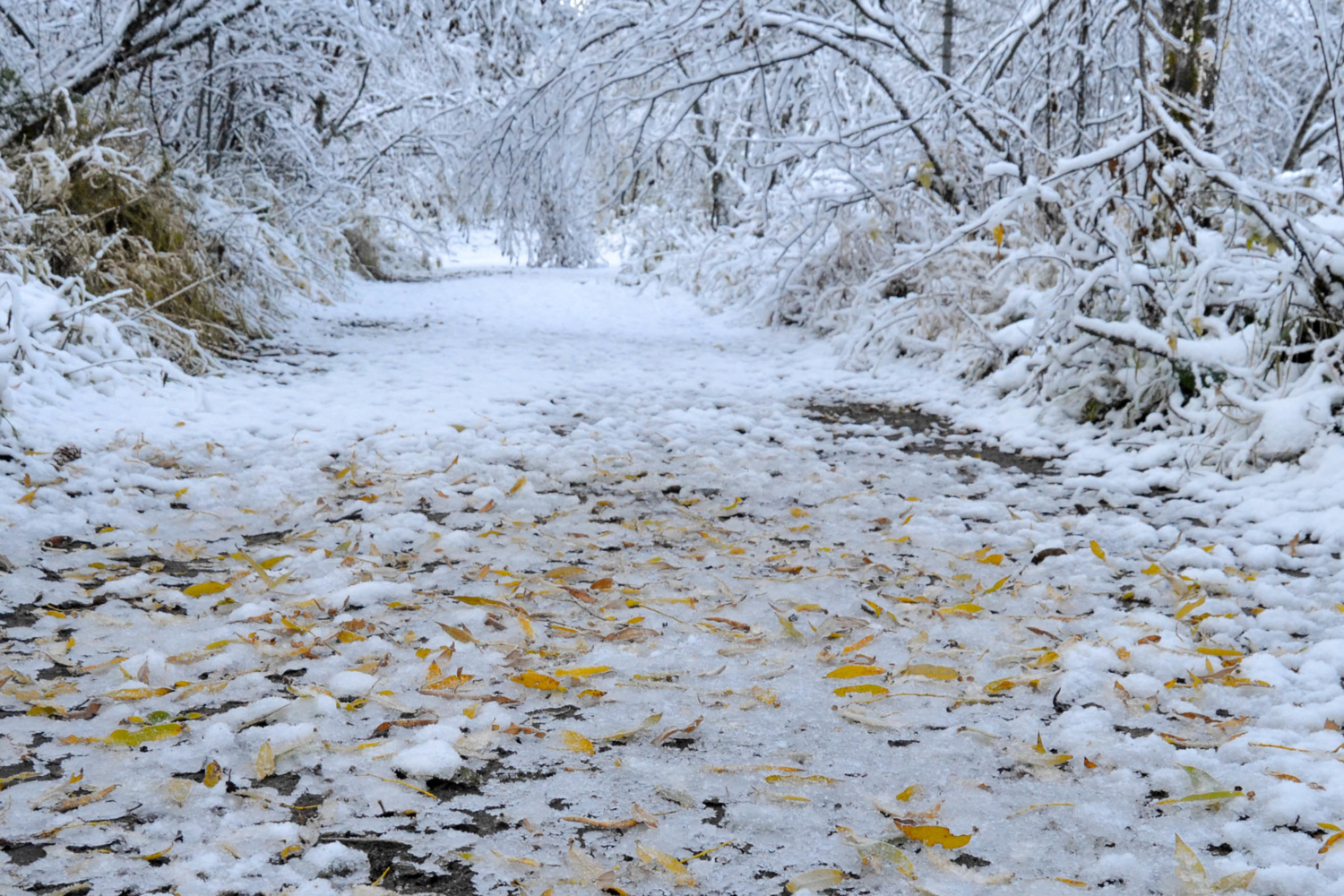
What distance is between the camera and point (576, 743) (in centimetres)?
162

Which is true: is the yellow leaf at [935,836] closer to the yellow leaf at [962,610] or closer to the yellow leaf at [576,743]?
the yellow leaf at [576,743]

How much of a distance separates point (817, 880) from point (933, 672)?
0.72m

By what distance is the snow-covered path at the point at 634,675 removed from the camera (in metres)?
1.32

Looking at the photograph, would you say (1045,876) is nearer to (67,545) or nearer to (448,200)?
(67,545)

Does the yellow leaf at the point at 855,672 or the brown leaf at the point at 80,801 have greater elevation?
the brown leaf at the point at 80,801

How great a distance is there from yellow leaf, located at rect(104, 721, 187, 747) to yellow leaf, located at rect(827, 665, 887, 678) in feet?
3.91

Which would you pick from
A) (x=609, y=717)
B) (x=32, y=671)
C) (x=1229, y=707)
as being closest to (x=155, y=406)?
(x=32, y=671)

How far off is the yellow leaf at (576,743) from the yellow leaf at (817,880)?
445mm

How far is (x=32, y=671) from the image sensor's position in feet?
5.89

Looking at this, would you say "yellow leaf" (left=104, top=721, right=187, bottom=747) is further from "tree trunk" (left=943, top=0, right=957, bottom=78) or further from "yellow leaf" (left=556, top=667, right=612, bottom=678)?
"tree trunk" (left=943, top=0, right=957, bottom=78)

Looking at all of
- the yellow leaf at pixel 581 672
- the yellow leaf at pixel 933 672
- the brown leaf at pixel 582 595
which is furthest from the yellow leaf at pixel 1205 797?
the brown leaf at pixel 582 595

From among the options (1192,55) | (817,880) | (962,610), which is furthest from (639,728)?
(1192,55)

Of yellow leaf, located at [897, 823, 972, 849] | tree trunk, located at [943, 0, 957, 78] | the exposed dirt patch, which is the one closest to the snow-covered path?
yellow leaf, located at [897, 823, 972, 849]

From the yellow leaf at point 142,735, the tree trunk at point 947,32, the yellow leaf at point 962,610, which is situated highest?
the tree trunk at point 947,32
